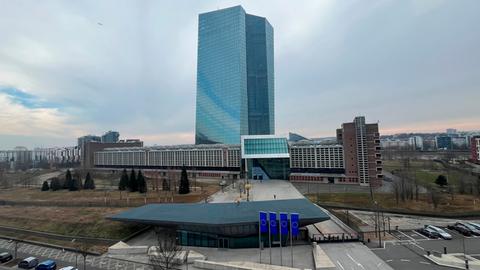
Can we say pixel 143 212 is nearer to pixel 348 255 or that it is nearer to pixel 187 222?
pixel 187 222

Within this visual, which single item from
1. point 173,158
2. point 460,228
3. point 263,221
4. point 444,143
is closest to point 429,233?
point 460,228

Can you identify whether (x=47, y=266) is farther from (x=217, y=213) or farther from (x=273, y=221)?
(x=273, y=221)

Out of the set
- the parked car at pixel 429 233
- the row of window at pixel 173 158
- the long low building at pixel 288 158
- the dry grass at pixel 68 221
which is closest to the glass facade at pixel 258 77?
the row of window at pixel 173 158

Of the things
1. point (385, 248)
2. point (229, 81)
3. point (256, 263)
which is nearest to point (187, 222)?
point (256, 263)

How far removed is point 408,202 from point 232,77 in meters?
94.8

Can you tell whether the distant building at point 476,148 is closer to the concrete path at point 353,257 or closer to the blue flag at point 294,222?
the concrete path at point 353,257

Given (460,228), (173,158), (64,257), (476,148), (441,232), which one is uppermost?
(476,148)

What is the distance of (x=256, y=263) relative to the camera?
25.2m

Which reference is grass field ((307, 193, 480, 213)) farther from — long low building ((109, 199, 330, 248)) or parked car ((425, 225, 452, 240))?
long low building ((109, 199, 330, 248))

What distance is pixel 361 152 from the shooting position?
232ft

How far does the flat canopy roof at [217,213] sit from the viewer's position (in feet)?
95.9

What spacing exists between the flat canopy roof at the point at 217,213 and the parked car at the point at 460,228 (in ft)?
55.1

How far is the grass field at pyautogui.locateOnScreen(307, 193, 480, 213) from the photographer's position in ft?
139

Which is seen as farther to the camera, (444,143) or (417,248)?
(444,143)
